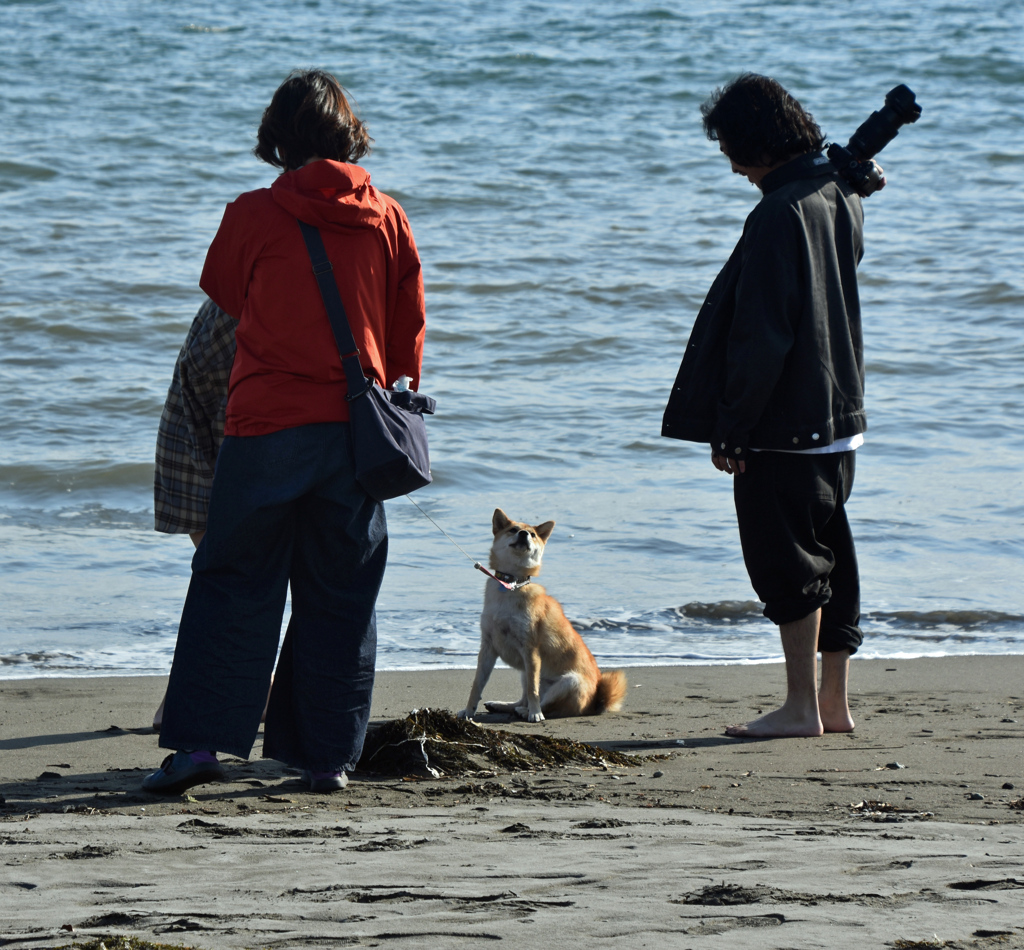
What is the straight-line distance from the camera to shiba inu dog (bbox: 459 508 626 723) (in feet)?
15.4

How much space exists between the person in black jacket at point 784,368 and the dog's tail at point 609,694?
2.22 ft

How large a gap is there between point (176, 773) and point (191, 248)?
11258mm

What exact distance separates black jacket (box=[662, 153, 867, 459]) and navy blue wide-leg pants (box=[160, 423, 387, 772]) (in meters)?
1.16

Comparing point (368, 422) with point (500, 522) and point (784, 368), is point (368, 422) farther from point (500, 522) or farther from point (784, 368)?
point (500, 522)

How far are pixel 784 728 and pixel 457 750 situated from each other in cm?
112

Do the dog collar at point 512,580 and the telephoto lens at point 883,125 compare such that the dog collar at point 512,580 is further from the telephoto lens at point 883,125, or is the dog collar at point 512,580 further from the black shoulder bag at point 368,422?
the telephoto lens at point 883,125

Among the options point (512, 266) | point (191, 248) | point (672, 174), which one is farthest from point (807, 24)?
point (191, 248)

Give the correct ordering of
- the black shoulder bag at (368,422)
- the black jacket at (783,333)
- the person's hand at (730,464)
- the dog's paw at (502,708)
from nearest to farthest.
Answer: the black shoulder bag at (368,422) < the black jacket at (783,333) < the person's hand at (730,464) < the dog's paw at (502,708)

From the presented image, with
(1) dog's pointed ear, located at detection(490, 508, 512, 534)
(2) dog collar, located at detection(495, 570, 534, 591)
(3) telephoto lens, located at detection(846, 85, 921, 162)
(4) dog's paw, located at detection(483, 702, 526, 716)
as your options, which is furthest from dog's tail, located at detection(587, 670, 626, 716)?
(3) telephoto lens, located at detection(846, 85, 921, 162)

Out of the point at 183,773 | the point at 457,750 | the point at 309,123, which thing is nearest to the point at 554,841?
the point at 457,750

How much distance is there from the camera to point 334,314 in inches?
125

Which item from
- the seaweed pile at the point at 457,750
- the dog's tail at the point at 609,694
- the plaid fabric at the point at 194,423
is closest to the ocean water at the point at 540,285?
the dog's tail at the point at 609,694

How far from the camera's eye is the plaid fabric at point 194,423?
398 centimetres

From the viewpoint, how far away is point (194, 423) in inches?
160
